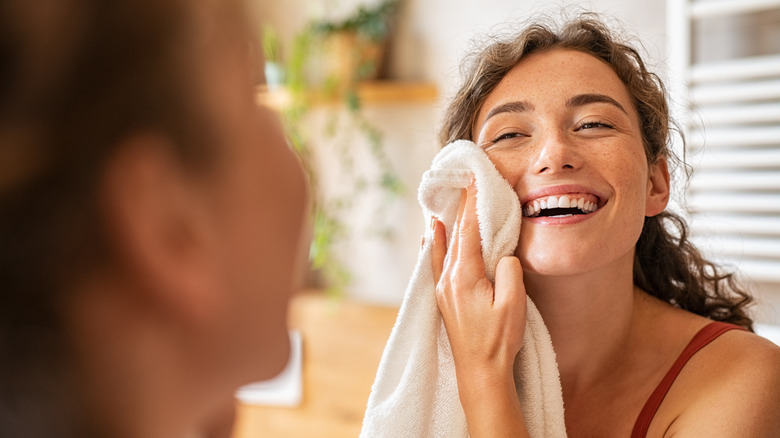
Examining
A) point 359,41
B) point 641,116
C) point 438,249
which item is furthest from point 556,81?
point 359,41

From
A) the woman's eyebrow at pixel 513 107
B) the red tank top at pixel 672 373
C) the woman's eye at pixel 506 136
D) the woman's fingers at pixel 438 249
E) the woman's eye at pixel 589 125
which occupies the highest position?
the woman's eyebrow at pixel 513 107

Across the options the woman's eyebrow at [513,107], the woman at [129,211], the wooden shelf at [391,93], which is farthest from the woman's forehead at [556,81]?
the wooden shelf at [391,93]

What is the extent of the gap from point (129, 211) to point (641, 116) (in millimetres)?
952

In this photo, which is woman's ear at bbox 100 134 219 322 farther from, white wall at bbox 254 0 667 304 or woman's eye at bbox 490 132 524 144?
white wall at bbox 254 0 667 304

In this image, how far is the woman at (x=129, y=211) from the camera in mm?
191

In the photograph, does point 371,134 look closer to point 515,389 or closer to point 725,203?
point 725,203

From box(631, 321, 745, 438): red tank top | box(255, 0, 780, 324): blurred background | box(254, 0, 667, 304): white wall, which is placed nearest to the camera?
box(631, 321, 745, 438): red tank top

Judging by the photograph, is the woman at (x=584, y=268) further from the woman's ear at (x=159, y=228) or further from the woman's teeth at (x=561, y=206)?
the woman's ear at (x=159, y=228)

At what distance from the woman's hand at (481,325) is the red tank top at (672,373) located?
0.21 meters

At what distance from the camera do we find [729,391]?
86 cm

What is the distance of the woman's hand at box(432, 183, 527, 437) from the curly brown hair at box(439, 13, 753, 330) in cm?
21

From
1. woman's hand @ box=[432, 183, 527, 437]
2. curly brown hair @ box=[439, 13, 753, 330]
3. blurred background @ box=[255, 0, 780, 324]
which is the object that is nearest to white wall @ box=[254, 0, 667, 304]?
blurred background @ box=[255, 0, 780, 324]

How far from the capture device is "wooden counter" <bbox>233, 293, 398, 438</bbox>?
231cm

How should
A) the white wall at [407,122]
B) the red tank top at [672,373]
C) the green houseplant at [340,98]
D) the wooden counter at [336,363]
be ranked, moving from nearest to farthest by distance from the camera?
the red tank top at [672,373] < the white wall at [407,122] < the green houseplant at [340,98] < the wooden counter at [336,363]
